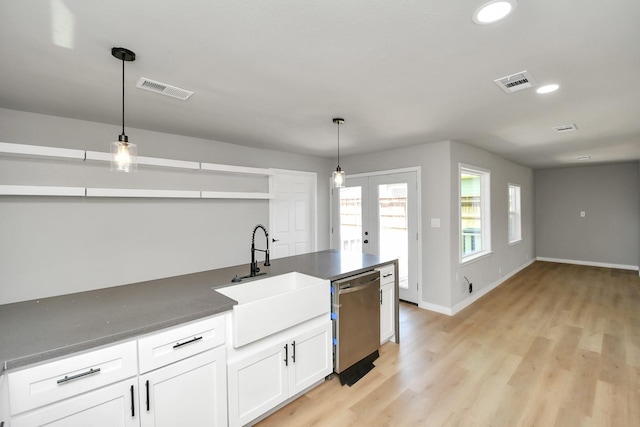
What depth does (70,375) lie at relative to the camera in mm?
1305

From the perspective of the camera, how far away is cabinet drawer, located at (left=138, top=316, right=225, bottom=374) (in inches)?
59.8

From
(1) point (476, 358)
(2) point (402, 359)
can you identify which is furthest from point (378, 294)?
(1) point (476, 358)

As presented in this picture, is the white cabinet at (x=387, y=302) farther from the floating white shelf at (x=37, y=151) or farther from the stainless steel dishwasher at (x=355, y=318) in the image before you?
the floating white shelf at (x=37, y=151)

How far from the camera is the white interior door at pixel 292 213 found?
4.56 metres

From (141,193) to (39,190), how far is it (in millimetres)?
782

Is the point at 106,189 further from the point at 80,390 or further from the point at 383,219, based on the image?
the point at 383,219

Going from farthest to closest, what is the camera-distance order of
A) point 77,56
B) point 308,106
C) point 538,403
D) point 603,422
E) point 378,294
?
point 378,294 < point 308,106 < point 538,403 < point 603,422 < point 77,56

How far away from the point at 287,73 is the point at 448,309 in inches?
144

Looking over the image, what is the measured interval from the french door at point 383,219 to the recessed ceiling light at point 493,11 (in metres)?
2.98

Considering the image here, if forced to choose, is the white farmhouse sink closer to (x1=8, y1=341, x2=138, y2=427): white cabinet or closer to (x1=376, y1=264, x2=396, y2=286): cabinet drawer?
(x1=8, y1=341, x2=138, y2=427): white cabinet

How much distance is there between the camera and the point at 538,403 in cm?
223

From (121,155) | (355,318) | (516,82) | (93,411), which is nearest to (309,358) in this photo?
(355,318)

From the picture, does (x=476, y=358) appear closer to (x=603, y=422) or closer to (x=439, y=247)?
(x=603, y=422)

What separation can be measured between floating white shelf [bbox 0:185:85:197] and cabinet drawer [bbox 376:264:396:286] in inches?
118
